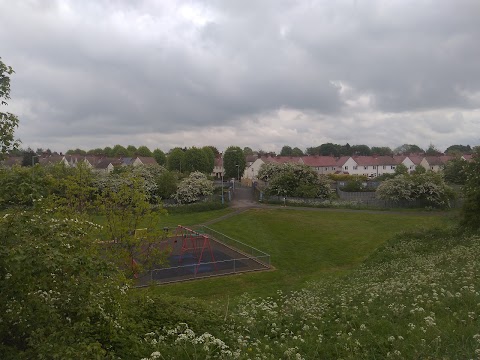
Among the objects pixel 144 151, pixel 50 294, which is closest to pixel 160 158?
pixel 144 151

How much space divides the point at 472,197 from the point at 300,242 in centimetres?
1371

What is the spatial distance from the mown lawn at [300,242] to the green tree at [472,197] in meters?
6.55

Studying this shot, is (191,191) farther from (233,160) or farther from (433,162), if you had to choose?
(433,162)

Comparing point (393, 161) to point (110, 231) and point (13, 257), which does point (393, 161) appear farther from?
point (13, 257)

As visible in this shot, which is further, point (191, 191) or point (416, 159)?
point (416, 159)

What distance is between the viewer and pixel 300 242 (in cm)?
3244

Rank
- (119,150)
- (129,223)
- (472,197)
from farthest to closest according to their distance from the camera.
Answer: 1. (119,150)
2. (472,197)
3. (129,223)

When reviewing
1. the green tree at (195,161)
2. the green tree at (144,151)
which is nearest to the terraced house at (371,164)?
the green tree at (195,161)

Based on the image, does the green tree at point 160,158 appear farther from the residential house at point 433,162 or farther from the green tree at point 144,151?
the residential house at point 433,162

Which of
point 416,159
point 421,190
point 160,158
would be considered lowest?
point 421,190

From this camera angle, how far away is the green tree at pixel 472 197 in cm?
2311

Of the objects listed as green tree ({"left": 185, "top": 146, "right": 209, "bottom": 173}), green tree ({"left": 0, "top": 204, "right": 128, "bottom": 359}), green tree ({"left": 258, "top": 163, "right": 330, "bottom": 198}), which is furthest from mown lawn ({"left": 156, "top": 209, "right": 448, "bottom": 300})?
green tree ({"left": 185, "top": 146, "right": 209, "bottom": 173})

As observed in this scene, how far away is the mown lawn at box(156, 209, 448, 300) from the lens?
2195cm

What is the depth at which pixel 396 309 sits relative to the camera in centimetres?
938
